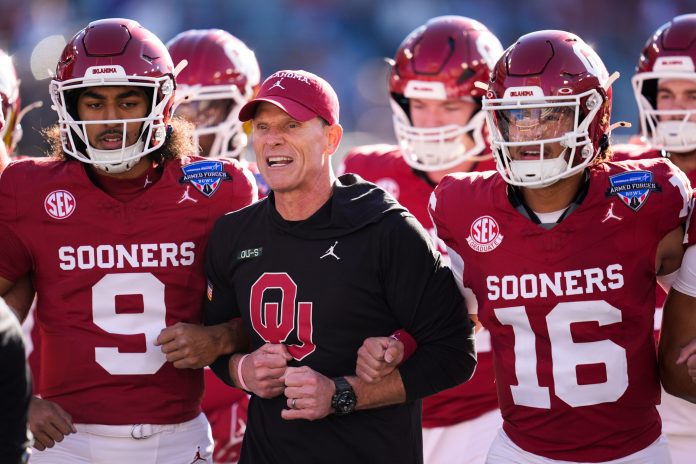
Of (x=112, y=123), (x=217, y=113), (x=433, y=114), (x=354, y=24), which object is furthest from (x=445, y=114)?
(x=354, y=24)

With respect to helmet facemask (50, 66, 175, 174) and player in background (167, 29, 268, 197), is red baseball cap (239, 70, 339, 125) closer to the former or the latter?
helmet facemask (50, 66, 175, 174)

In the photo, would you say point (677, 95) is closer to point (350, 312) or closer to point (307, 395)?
point (350, 312)

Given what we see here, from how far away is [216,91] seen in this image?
196 inches

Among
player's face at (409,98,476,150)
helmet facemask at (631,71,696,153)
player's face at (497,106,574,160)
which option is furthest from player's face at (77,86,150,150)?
helmet facemask at (631,71,696,153)

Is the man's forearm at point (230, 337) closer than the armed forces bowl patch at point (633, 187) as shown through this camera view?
No

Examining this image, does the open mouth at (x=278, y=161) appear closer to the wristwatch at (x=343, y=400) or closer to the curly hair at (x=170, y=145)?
the curly hair at (x=170, y=145)

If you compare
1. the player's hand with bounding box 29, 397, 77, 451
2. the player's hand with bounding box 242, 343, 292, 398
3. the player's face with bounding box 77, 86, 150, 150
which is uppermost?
the player's face with bounding box 77, 86, 150, 150

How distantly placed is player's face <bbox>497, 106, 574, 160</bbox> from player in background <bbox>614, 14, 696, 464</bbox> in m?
1.25

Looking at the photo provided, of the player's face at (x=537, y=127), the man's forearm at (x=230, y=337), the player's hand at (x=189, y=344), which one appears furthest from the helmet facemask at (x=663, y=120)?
the player's hand at (x=189, y=344)

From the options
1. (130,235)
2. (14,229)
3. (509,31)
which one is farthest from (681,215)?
(509,31)

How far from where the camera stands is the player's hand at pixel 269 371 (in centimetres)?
291

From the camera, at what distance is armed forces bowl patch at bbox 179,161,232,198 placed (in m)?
3.32

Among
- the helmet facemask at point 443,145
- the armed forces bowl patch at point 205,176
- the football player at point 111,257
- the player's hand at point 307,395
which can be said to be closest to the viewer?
the player's hand at point 307,395

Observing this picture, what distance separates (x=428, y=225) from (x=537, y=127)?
1357 mm
